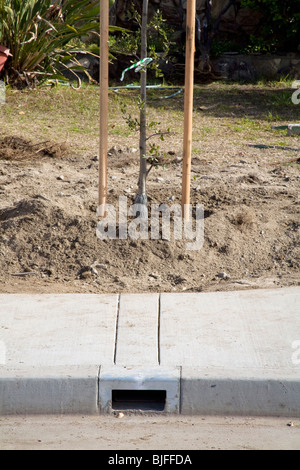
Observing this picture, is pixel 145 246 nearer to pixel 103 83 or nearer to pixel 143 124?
pixel 143 124

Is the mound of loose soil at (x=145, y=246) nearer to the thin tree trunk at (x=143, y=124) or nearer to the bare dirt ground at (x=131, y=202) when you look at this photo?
the bare dirt ground at (x=131, y=202)

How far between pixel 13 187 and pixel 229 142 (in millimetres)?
3358

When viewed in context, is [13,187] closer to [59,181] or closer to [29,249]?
[59,181]

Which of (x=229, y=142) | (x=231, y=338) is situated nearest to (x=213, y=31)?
(x=229, y=142)

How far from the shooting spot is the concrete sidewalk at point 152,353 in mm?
3768

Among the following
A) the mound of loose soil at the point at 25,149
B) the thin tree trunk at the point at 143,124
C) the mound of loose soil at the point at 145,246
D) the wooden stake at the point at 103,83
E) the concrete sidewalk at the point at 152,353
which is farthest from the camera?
the mound of loose soil at the point at 25,149

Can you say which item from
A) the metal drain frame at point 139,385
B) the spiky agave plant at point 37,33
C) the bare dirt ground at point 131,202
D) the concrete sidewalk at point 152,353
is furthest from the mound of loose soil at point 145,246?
the spiky agave plant at point 37,33

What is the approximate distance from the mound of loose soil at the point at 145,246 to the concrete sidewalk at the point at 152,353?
1.14ft

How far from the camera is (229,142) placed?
888 centimetres

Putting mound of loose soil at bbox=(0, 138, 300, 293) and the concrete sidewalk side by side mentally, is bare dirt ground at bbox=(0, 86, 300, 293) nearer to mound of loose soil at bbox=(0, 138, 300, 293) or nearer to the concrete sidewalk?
mound of loose soil at bbox=(0, 138, 300, 293)

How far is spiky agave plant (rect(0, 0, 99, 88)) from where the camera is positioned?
10141mm

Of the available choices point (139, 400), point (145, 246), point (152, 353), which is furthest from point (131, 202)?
point (139, 400)

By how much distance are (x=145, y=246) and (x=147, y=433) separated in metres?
2.21

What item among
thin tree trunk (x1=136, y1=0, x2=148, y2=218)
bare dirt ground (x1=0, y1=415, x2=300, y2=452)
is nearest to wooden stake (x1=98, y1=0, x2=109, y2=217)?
thin tree trunk (x1=136, y1=0, x2=148, y2=218)
